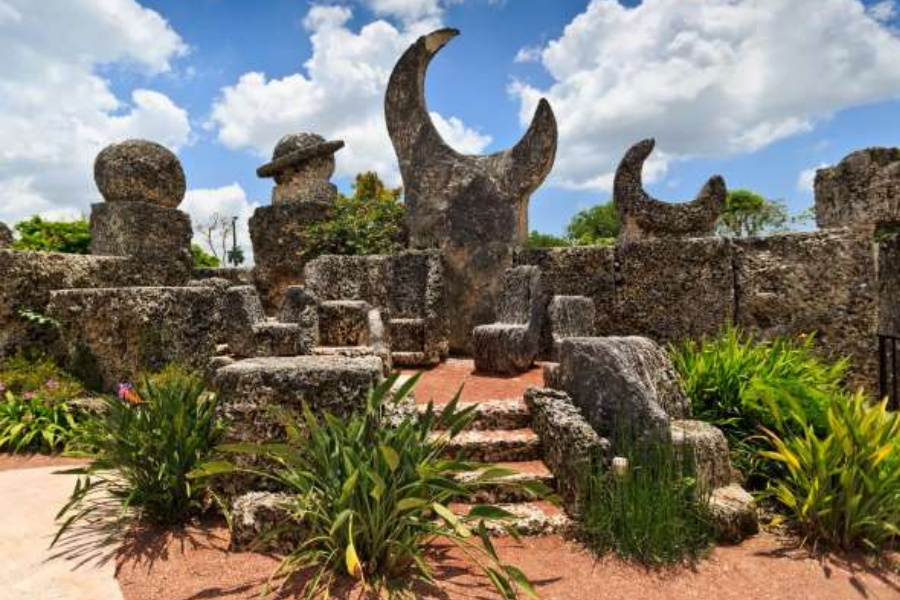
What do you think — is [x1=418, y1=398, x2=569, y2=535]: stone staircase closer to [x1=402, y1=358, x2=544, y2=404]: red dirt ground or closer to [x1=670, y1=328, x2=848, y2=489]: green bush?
[x1=402, y1=358, x2=544, y2=404]: red dirt ground

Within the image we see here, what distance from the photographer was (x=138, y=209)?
7.05m

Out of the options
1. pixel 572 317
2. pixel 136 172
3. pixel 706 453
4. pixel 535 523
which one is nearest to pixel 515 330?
pixel 572 317

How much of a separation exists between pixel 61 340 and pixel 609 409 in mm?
5093

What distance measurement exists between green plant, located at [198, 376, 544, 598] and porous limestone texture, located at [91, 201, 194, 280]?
5250 millimetres

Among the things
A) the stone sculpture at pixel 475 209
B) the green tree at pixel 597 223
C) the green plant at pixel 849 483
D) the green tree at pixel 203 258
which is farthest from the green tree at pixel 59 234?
the green tree at pixel 597 223

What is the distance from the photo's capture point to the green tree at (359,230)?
809cm

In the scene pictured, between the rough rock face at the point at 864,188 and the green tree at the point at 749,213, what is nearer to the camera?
the rough rock face at the point at 864,188

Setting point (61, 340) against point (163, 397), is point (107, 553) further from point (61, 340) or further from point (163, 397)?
point (61, 340)

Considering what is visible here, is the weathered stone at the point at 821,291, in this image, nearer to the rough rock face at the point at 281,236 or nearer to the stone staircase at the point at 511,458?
the stone staircase at the point at 511,458

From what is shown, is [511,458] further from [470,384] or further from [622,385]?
[470,384]

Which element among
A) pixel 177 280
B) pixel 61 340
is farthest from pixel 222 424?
pixel 177 280

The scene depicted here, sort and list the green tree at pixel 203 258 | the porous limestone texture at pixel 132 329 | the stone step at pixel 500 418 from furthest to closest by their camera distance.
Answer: the green tree at pixel 203 258 → the porous limestone texture at pixel 132 329 → the stone step at pixel 500 418

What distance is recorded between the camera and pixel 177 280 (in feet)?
23.8

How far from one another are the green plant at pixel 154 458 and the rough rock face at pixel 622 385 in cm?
222
